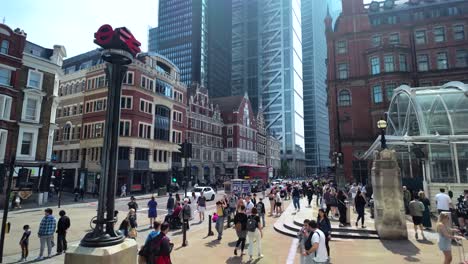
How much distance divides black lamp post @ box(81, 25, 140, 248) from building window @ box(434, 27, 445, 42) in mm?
47411

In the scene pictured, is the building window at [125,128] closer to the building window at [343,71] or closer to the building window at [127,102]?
the building window at [127,102]

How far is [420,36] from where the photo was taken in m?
41.8

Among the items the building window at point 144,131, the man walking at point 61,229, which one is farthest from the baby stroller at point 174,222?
the building window at point 144,131

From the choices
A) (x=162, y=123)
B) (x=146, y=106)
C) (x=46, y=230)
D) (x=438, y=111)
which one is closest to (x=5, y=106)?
(x=146, y=106)

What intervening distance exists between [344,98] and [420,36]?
13.6 meters

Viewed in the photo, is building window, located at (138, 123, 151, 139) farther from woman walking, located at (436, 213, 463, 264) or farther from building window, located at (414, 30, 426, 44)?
building window, located at (414, 30, 426, 44)

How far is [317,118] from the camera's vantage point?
528 feet

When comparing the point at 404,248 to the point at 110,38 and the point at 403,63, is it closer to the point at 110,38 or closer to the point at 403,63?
the point at 110,38

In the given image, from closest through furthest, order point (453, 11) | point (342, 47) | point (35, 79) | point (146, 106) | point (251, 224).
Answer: point (251, 224) < point (35, 79) < point (453, 11) < point (146, 106) < point (342, 47)

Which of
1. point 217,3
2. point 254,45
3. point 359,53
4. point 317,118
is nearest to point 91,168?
point 359,53

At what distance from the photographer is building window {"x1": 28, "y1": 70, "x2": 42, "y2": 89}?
2939 centimetres

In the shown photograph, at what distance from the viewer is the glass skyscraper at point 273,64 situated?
127m

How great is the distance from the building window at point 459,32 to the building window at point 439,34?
4.58 ft

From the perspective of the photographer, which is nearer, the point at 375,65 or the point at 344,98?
the point at 375,65
